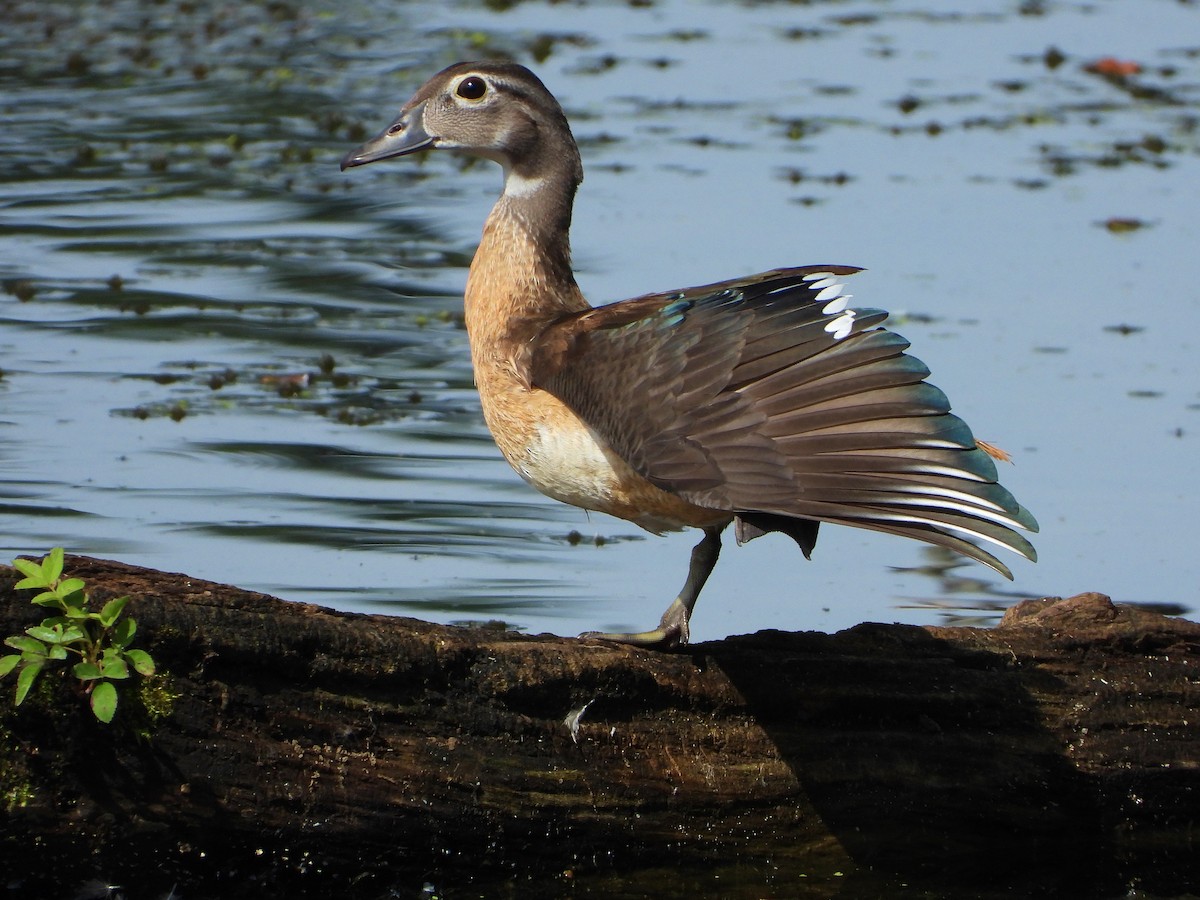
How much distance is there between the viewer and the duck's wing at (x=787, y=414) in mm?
4410

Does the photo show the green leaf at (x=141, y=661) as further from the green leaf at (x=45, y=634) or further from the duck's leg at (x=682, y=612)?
the duck's leg at (x=682, y=612)

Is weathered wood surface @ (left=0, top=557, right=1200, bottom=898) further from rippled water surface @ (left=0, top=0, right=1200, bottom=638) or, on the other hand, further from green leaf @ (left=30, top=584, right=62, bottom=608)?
rippled water surface @ (left=0, top=0, right=1200, bottom=638)

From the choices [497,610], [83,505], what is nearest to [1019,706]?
[497,610]

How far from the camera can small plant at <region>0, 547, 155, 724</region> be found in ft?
13.6

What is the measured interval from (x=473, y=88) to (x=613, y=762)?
253 centimetres

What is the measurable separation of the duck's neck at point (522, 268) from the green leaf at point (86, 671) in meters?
1.88

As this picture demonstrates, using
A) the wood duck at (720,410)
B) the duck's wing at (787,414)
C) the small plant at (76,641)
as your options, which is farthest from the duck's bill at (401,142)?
the small plant at (76,641)

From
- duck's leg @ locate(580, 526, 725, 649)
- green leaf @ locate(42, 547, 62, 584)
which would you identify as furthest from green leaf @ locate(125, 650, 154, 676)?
duck's leg @ locate(580, 526, 725, 649)

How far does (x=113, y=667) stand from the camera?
416 cm

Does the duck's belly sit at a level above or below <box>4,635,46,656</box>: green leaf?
below

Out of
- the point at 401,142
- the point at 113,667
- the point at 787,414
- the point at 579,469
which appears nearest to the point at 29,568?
the point at 113,667

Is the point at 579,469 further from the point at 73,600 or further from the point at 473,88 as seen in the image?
the point at 473,88

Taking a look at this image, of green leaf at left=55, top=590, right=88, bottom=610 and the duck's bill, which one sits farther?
the duck's bill

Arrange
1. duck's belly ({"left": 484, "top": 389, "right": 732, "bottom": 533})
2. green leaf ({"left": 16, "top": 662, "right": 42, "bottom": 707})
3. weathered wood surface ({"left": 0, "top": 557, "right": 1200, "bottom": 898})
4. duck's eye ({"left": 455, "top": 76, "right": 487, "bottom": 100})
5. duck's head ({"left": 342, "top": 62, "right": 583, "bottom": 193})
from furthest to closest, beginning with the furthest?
duck's eye ({"left": 455, "top": 76, "right": 487, "bottom": 100})
duck's head ({"left": 342, "top": 62, "right": 583, "bottom": 193})
duck's belly ({"left": 484, "top": 389, "right": 732, "bottom": 533})
weathered wood surface ({"left": 0, "top": 557, "right": 1200, "bottom": 898})
green leaf ({"left": 16, "top": 662, "right": 42, "bottom": 707})
